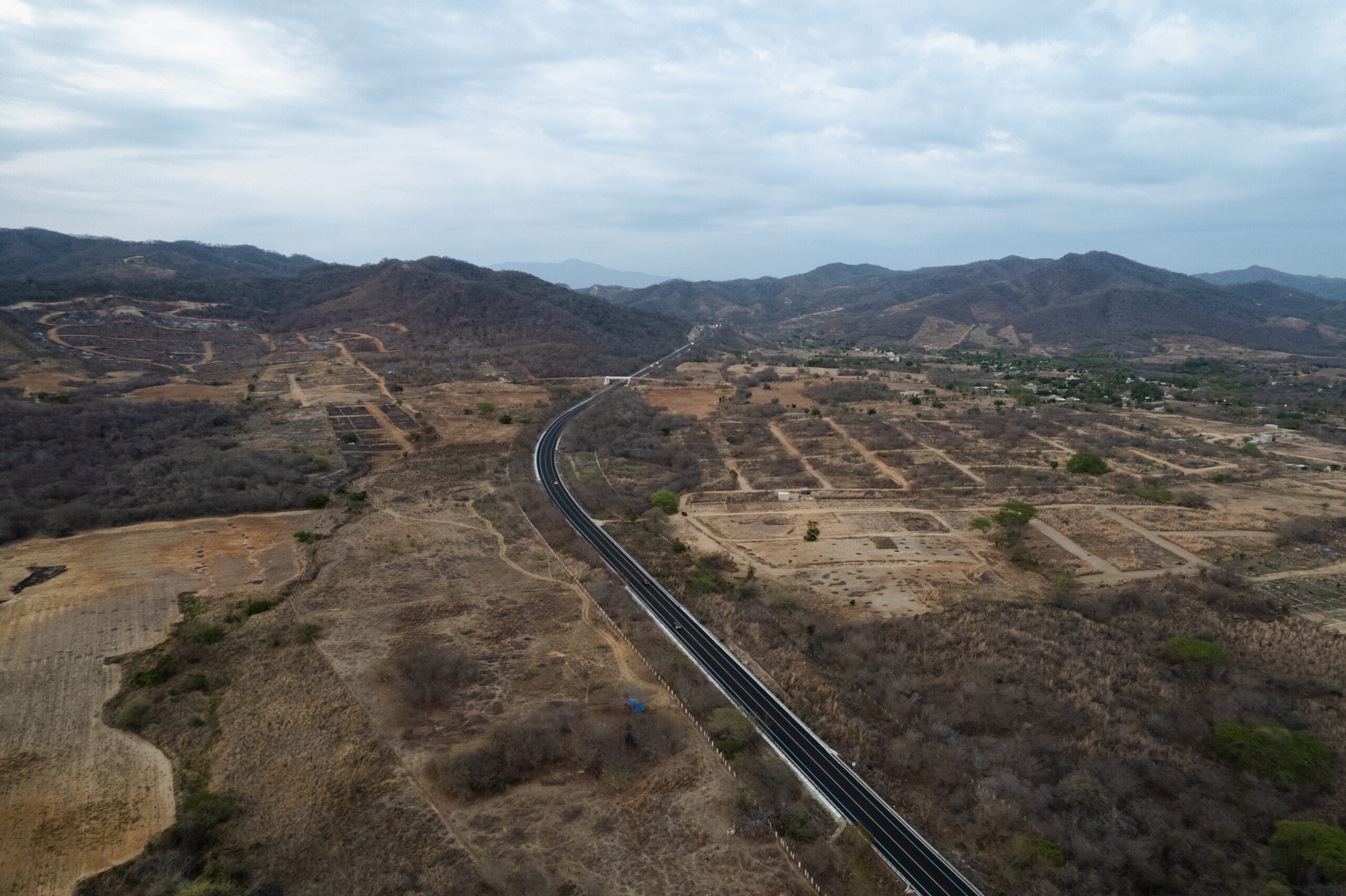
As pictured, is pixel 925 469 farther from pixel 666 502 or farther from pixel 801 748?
pixel 801 748

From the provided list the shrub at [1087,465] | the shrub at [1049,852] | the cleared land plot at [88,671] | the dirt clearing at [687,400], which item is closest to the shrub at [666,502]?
the cleared land plot at [88,671]

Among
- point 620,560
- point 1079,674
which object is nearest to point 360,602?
point 620,560

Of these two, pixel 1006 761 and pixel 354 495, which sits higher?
pixel 354 495

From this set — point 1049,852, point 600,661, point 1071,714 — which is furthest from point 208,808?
point 1071,714

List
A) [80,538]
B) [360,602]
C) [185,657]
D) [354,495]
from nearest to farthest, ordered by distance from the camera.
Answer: [185,657], [360,602], [80,538], [354,495]

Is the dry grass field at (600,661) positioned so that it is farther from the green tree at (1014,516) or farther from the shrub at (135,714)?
the green tree at (1014,516)

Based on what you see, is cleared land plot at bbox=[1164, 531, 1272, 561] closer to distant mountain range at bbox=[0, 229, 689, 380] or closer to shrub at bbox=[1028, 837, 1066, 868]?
shrub at bbox=[1028, 837, 1066, 868]

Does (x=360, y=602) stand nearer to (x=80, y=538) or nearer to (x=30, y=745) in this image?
(x=30, y=745)

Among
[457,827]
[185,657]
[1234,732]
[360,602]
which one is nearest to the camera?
[457,827]
